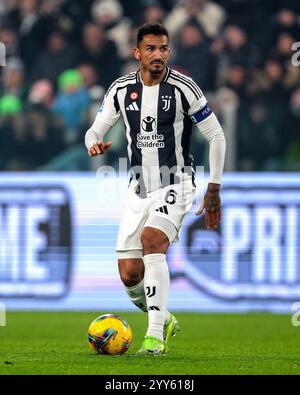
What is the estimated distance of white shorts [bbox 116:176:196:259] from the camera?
7.82m

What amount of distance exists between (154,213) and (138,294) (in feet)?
2.43

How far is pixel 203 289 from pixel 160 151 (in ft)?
17.4

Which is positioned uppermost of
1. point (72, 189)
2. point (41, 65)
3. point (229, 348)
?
point (41, 65)

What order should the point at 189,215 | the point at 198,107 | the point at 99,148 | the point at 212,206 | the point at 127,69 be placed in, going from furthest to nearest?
the point at 127,69, the point at 189,215, the point at 198,107, the point at 212,206, the point at 99,148

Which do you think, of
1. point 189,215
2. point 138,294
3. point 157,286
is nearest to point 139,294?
point 138,294

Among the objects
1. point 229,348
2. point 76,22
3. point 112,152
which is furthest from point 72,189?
point 229,348

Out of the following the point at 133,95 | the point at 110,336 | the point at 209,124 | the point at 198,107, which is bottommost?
the point at 110,336

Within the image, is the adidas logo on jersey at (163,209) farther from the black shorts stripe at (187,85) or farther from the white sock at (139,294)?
the black shorts stripe at (187,85)

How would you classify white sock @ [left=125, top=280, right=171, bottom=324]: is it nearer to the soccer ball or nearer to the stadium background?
the soccer ball

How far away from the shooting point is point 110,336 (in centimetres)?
764

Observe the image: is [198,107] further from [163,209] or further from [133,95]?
[163,209]

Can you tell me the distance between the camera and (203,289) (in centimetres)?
1306

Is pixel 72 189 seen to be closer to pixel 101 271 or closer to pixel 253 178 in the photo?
pixel 101 271
